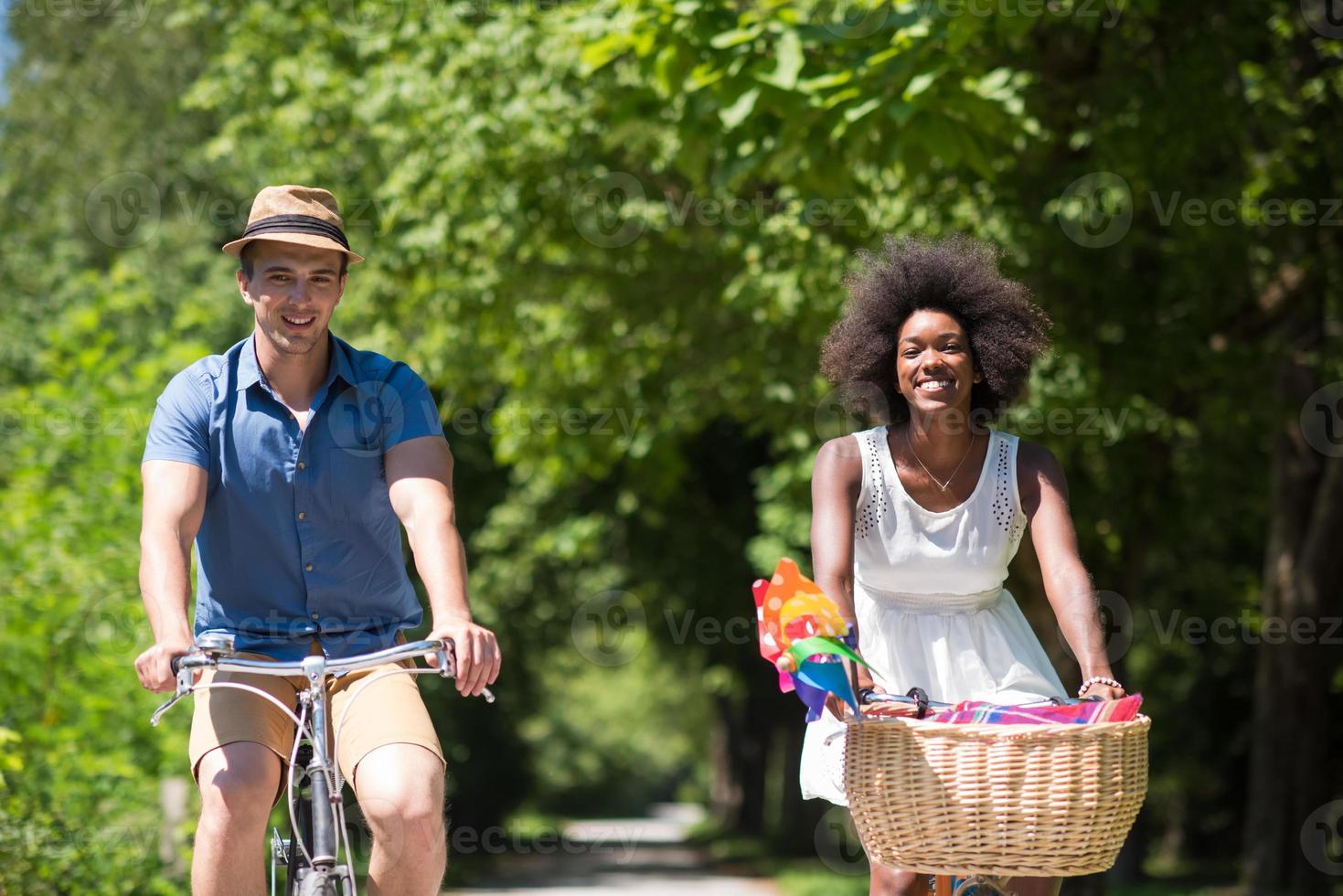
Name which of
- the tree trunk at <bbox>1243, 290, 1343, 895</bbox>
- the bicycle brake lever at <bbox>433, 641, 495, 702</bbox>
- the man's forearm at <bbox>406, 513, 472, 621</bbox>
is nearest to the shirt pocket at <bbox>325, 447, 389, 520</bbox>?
the man's forearm at <bbox>406, 513, 472, 621</bbox>

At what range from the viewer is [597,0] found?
30.8 feet

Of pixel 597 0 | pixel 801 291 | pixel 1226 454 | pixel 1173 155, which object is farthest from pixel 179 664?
pixel 1226 454

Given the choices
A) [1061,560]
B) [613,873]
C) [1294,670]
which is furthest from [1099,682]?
[613,873]

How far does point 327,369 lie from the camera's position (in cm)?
411

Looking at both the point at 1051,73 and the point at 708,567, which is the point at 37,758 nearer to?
the point at 1051,73

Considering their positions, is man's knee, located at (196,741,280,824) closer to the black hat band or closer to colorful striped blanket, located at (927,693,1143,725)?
the black hat band

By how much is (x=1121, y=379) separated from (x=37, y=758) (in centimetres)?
731

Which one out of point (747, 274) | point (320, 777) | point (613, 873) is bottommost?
point (613, 873)

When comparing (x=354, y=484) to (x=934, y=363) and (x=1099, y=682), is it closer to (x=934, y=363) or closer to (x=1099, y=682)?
(x=934, y=363)

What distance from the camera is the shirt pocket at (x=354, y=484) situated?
155 inches

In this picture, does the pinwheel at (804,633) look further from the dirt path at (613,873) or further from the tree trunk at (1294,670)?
the dirt path at (613,873)

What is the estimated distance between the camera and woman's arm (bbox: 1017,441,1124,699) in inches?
153

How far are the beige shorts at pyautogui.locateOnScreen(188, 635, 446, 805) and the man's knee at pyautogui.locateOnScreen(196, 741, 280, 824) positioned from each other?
26 millimetres

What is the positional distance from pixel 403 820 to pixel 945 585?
1579mm
